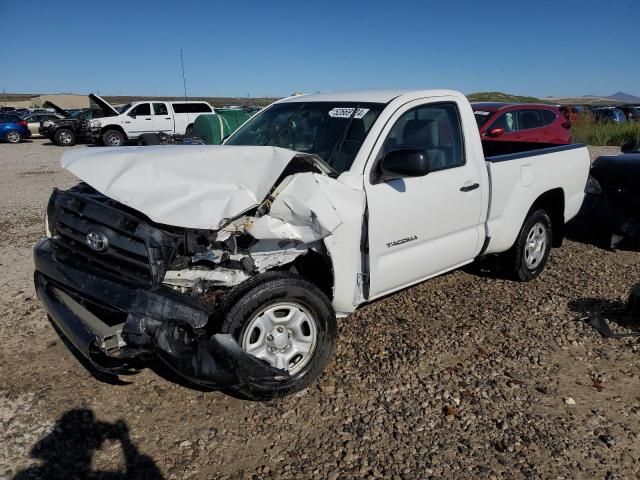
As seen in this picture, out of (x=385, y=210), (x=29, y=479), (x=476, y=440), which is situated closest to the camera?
(x=29, y=479)

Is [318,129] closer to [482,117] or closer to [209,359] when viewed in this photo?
[209,359]

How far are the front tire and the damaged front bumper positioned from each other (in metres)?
0.15

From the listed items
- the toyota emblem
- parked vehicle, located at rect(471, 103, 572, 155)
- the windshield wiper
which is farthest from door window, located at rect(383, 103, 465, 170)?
parked vehicle, located at rect(471, 103, 572, 155)

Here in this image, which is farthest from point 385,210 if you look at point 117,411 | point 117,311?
point 117,411

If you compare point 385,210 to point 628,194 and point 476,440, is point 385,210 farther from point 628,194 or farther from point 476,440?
point 628,194

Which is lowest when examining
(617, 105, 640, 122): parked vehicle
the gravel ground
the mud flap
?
the gravel ground

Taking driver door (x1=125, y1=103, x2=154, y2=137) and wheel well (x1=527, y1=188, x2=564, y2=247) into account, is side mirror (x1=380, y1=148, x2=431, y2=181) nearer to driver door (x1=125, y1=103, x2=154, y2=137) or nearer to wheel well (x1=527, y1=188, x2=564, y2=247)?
wheel well (x1=527, y1=188, x2=564, y2=247)

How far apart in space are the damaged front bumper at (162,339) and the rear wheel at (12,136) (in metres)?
27.2

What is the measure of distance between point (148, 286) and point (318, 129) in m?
1.85

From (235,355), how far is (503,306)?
294cm

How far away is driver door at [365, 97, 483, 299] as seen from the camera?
3590 mm

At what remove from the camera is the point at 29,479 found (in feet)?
8.49

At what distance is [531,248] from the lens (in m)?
5.32

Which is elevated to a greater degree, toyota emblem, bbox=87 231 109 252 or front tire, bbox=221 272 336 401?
toyota emblem, bbox=87 231 109 252
